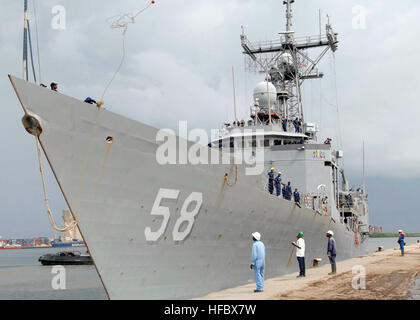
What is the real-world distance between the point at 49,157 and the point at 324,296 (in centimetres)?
475

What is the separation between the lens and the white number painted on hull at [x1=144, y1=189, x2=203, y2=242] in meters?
7.16

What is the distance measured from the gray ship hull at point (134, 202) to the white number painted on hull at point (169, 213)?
6cm

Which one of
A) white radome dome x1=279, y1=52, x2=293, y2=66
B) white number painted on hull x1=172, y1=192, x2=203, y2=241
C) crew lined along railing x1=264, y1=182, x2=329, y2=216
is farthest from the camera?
white radome dome x1=279, y1=52, x2=293, y2=66

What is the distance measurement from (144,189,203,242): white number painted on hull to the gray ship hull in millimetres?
59

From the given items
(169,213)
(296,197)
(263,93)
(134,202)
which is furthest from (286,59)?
(134,202)

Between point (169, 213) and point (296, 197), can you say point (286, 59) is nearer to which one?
point (296, 197)

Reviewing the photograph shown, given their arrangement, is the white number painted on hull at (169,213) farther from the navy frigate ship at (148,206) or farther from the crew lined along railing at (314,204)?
the crew lined along railing at (314,204)

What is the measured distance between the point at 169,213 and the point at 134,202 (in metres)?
0.80

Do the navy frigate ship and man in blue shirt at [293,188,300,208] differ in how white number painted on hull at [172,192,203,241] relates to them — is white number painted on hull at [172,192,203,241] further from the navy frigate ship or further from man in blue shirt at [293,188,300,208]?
man in blue shirt at [293,188,300,208]

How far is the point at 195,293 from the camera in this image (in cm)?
807

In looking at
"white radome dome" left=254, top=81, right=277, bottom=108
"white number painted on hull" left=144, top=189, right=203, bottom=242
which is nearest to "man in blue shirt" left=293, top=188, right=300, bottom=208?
"white number painted on hull" left=144, top=189, right=203, bottom=242

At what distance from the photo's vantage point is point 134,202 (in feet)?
22.5

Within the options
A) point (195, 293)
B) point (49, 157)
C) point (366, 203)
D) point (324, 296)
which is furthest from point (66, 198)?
point (366, 203)
